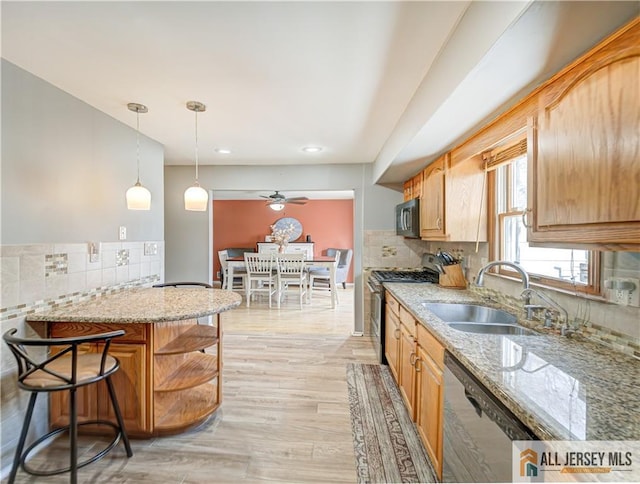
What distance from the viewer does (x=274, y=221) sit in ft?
26.2

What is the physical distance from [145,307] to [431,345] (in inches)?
69.1

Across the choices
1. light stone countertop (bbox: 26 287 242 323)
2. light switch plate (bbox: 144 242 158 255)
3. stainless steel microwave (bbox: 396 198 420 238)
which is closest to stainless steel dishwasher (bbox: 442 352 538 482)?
light stone countertop (bbox: 26 287 242 323)

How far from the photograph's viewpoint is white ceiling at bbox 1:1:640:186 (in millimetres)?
1120

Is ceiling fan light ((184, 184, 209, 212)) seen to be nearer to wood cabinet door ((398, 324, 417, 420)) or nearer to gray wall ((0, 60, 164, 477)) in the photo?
gray wall ((0, 60, 164, 477))

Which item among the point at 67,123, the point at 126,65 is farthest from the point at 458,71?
the point at 67,123

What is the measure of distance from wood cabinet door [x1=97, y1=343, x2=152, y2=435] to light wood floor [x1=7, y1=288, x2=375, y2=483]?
0.18 metres

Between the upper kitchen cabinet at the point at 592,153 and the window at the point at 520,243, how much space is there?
46cm

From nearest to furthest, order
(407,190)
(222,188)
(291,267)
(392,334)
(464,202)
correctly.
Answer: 1. (464,202)
2. (392,334)
3. (407,190)
4. (222,188)
5. (291,267)

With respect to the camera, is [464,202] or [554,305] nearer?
[554,305]

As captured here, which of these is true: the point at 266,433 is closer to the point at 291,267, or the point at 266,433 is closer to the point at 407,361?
the point at 407,361

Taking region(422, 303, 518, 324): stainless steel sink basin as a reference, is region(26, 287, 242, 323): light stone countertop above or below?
above

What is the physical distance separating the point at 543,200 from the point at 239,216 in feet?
24.6

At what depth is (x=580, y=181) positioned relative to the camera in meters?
1.03

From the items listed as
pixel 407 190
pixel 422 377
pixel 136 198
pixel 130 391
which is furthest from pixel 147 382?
pixel 407 190
